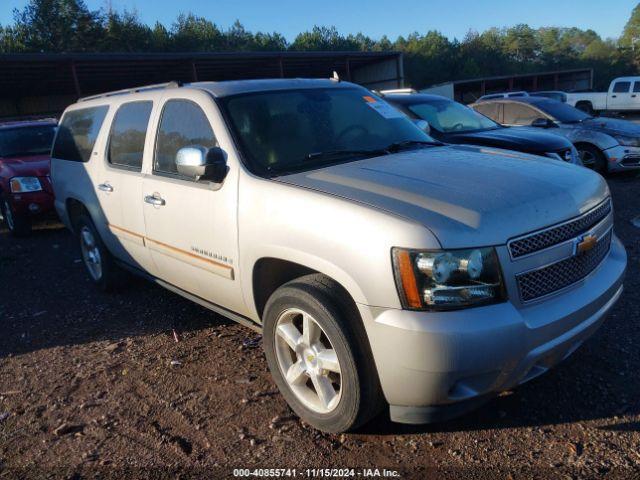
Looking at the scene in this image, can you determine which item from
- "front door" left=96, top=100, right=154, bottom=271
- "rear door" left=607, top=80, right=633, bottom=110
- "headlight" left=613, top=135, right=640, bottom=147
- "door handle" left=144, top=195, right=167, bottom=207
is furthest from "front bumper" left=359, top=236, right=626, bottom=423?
"rear door" left=607, top=80, right=633, bottom=110

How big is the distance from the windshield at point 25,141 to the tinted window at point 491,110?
328 inches

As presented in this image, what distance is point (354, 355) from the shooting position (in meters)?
2.41

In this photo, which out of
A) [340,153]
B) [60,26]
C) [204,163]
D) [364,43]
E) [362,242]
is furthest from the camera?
[364,43]

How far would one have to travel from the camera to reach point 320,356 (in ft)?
8.76

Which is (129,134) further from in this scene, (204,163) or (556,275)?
(556,275)

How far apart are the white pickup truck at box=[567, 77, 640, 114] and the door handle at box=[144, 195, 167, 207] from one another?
26.3 meters

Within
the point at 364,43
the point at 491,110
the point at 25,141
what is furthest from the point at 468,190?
the point at 364,43

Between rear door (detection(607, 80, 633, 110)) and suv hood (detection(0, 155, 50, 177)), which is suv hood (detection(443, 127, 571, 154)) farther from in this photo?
rear door (detection(607, 80, 633, 110))

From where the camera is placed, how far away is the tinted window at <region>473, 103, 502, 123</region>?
10.7 m

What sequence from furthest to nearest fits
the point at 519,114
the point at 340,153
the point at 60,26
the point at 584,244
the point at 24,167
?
the point at 60,26 < the point at 519,114 < the point at 24,167 < the point at 340,153 < the point at 584,244

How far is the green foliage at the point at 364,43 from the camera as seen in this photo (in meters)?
45.5

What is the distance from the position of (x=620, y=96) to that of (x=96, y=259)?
85.7ft

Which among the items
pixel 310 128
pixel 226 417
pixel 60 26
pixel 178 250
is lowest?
pixel 226 417

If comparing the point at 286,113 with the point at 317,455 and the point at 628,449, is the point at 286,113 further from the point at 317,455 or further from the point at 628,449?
the point at 628,449
